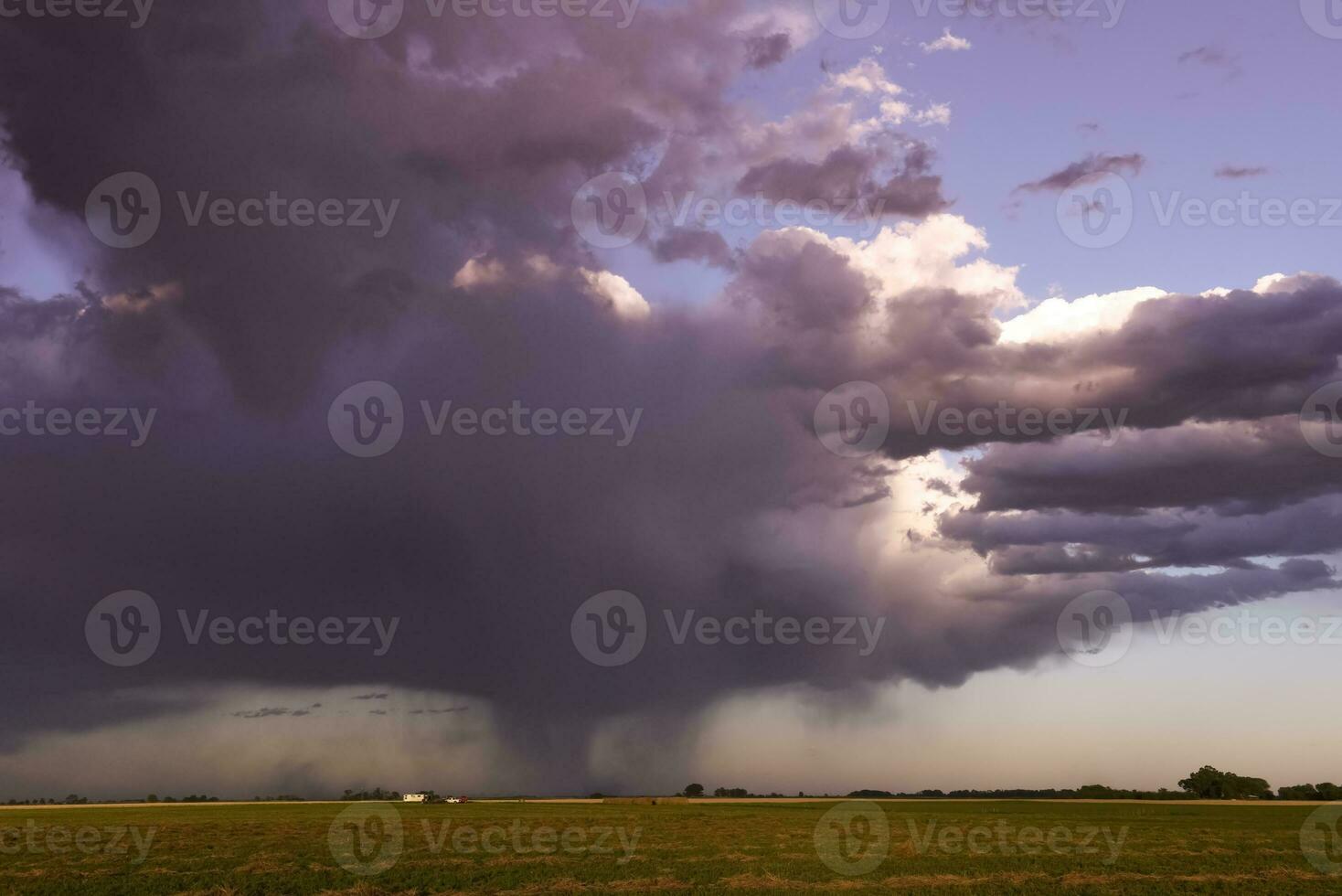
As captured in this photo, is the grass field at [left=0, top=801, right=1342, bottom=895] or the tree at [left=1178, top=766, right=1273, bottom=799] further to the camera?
the tree at [left=1178, top=766, right=1273, bottom=799]

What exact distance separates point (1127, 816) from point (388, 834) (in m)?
72.1

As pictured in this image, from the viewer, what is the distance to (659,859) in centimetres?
5138

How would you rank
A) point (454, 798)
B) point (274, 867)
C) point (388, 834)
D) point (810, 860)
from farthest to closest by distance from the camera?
point (454, 798), point (388, 834), point (810, 860), point (274, 867)

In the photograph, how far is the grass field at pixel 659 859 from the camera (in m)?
41.2

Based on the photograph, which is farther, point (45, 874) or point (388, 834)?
point (388, 834)

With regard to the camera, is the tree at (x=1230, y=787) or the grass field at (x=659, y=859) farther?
the tree at (x=1230, y=787)

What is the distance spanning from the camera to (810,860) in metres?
51.2

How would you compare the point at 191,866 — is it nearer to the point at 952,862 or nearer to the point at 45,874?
the point at 45,874

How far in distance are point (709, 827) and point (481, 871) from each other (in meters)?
38.1

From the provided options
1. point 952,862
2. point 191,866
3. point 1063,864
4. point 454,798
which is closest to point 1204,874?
point 1063,864

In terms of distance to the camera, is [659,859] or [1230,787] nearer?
[659,859]

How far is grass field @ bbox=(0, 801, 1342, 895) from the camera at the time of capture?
135 feet

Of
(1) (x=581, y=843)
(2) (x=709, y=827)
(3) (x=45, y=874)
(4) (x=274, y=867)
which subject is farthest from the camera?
(2) (x=709, y=827)

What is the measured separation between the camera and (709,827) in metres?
80.2
